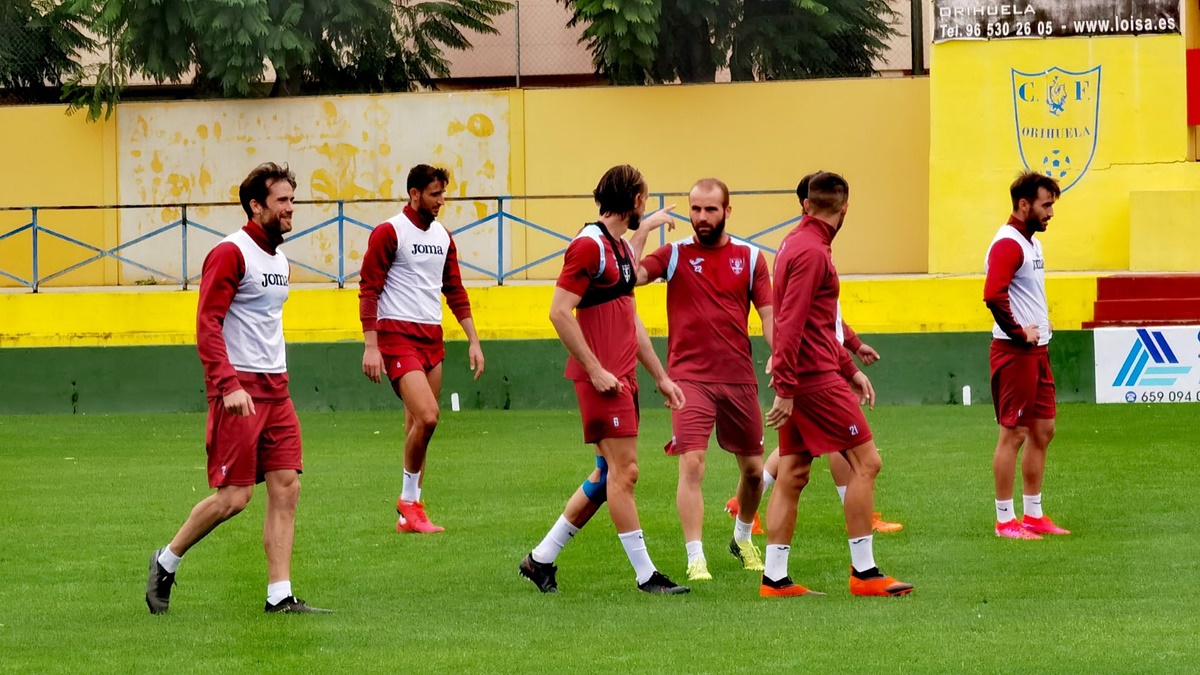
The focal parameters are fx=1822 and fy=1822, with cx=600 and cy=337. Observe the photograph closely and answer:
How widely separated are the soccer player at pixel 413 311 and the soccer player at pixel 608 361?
2483 millimetres

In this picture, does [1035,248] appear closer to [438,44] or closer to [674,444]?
[674,444]

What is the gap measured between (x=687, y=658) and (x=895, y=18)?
920 inches

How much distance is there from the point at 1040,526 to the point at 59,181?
2002 cm

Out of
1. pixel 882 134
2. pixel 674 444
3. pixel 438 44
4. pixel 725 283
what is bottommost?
pixel 674 444

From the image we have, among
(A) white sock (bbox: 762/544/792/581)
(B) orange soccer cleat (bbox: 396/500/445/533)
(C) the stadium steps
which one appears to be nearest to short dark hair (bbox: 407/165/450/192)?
(B) orange soccer cleat (bbox: 396/500/445/533)

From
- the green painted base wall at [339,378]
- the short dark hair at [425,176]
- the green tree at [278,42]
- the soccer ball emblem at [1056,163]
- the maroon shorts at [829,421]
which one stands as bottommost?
the green painted base wall at [339,378]

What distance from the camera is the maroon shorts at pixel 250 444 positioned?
26.2 feet

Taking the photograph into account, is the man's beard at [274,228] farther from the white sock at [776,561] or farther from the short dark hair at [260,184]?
the white sock at [776,561]

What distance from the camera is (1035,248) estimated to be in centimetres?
1060

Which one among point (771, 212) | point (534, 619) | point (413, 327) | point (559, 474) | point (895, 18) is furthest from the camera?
point (895, 18)

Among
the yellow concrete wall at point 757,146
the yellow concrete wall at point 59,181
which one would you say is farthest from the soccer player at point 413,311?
the yellow concrete wall at point 59,181

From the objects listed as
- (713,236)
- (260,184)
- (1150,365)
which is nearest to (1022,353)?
(713,236)

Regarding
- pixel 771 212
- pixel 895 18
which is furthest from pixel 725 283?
pixel 895 18

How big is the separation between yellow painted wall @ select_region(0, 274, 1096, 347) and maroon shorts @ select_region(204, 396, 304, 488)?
1240cm
